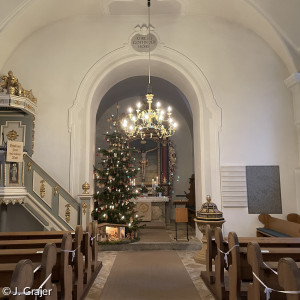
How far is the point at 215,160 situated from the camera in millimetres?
6773

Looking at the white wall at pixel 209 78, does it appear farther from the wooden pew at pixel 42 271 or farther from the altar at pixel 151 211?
the wooden pew at pixel 42 271

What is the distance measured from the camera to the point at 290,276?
5.32 ft

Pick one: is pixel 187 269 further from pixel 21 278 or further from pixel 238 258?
pixel 21 278

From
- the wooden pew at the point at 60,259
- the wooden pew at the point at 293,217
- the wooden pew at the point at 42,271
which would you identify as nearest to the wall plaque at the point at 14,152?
the wooden pew at the point at 60,259

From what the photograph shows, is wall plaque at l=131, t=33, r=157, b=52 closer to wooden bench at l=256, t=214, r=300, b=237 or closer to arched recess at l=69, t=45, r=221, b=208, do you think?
arched recess at l=69, t=45, r=221, b=208

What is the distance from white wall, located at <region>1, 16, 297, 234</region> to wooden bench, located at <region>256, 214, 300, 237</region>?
0.24m

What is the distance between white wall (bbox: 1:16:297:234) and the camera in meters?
6.76

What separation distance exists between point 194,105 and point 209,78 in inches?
35.1

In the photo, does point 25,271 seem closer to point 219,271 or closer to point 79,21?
point 219,271

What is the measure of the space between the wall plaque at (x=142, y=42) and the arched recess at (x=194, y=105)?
16 cm

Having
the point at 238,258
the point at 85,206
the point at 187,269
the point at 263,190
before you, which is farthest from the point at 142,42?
the point at 238,258

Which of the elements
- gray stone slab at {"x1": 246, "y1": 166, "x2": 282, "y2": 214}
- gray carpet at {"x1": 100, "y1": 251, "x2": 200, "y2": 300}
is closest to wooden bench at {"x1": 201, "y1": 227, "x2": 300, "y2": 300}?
gray carpet at {"x1": 100, "y1": 251, "x2": 200, "y2": 300}

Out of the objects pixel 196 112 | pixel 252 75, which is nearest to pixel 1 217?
pixel 196 112

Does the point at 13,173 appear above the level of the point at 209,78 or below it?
below
